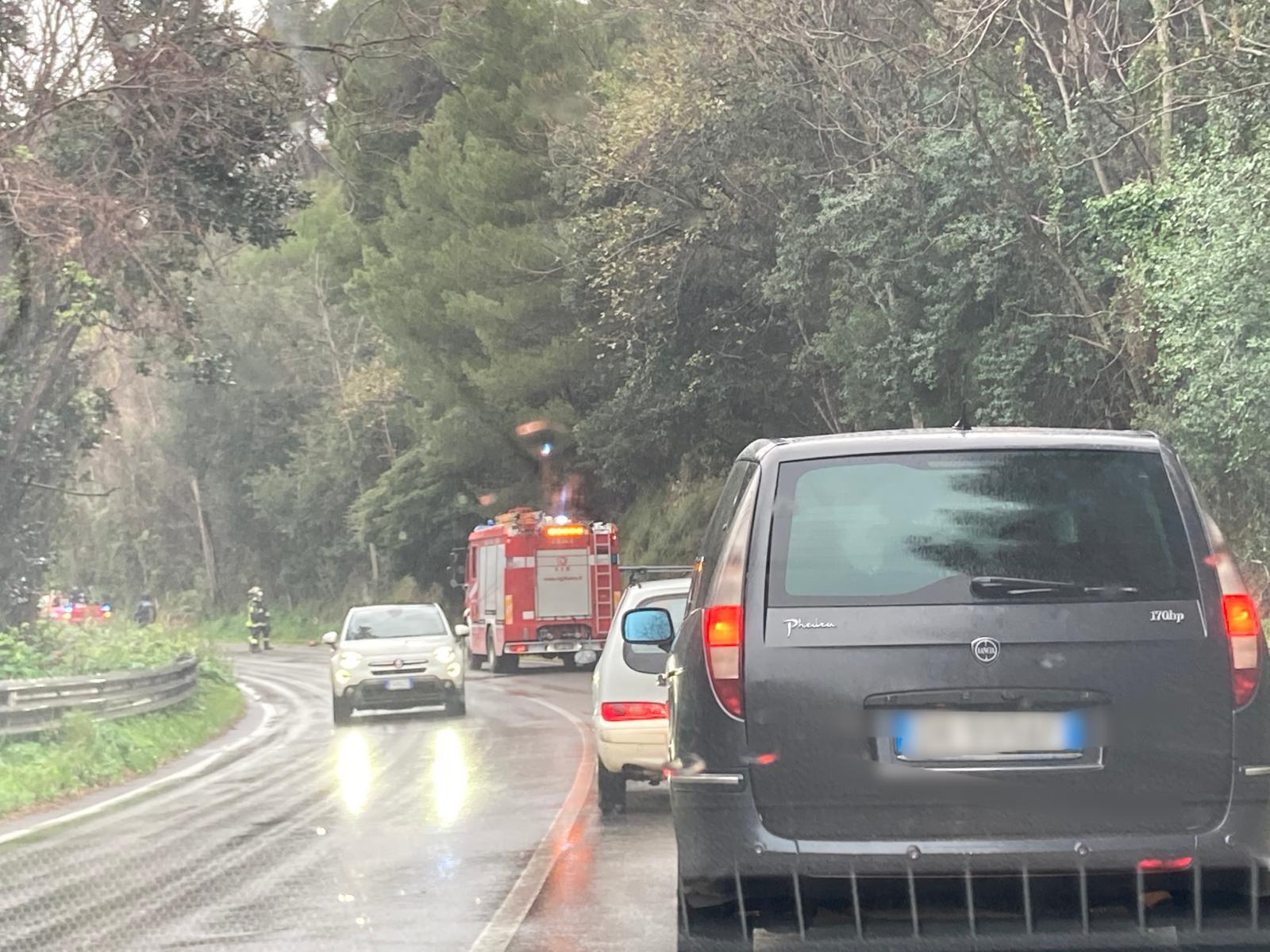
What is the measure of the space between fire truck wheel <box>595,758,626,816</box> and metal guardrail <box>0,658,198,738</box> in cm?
670

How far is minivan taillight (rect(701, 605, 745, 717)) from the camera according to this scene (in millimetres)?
5457

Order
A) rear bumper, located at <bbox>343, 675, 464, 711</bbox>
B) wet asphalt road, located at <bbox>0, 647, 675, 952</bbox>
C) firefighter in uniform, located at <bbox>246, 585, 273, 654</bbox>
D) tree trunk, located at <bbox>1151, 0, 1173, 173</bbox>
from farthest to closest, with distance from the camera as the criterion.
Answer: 1. firefighter in uniform, located at <bbox>246, 585, 273, 654</bbox>
2. tree trunk, located at <bbox>1151, 0, 1173, 173</bbox>
3. rear bumper, located at <bbox>343, 675, 464, 711</bbox>
4. wet asphalt road, located at <bbox>0, 647, 675, 952</bbox>

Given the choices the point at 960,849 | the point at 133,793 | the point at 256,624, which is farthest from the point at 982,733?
the point at 256,624

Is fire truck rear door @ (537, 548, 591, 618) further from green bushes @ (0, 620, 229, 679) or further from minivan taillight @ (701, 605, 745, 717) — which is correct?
minivan taillight @ (701, 605, 745, 717)

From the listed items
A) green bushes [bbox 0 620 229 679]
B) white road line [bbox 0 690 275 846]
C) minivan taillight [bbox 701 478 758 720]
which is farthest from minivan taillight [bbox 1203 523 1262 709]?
green bushes [bbox 0 620 229 679]

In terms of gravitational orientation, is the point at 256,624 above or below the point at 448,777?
above

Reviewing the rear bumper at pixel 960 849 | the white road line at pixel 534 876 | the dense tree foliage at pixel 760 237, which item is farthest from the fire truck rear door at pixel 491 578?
the rear bumper at pixel 960 849

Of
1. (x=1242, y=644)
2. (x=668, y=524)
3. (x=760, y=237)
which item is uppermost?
(x=760, y=237)

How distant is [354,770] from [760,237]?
19.8m

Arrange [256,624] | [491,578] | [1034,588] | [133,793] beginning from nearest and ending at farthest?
[1034,588] < [133,793] < [491,578] < [256,624]

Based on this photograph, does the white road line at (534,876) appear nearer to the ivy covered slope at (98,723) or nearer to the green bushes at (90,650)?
the ivy covered slope at (98,723)

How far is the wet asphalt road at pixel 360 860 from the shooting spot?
784 cm

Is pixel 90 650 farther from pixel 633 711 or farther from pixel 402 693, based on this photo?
pixel 633 711

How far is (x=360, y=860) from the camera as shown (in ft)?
33.0
